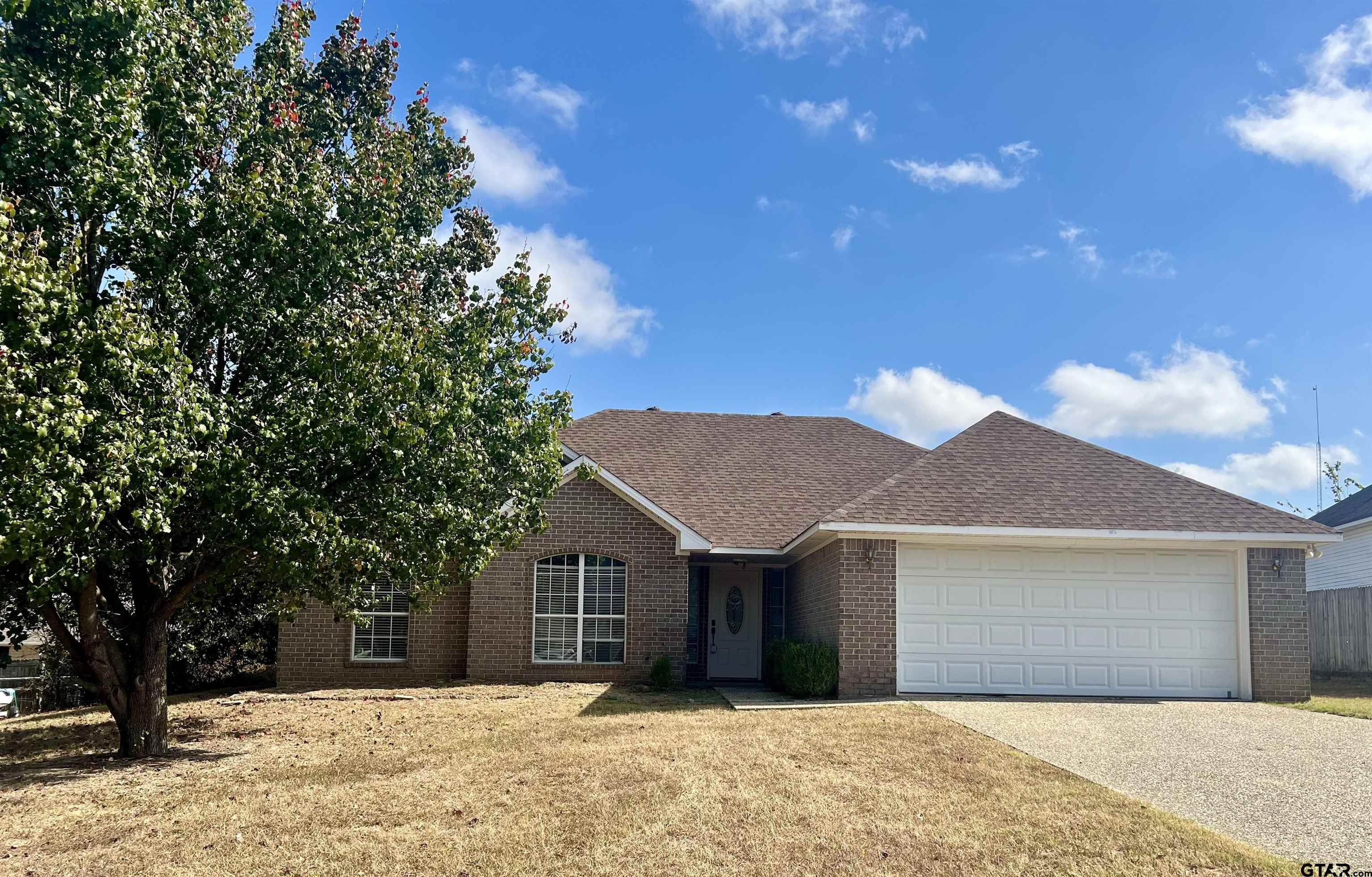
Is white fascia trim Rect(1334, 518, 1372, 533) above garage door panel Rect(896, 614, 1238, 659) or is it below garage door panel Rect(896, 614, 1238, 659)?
above

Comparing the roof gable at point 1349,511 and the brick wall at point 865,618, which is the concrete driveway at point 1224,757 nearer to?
the brick wall at point 865,618

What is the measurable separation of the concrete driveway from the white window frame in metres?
8.84

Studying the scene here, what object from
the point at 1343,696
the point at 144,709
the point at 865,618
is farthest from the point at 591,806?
the point at 1343,696

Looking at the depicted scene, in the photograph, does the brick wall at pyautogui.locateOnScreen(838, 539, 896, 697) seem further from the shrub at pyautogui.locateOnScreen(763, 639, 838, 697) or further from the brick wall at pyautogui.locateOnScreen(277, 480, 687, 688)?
the brick wall at pyautogui.locateOnScreen(277, 480, 687, 688)

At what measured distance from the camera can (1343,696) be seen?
16938mm

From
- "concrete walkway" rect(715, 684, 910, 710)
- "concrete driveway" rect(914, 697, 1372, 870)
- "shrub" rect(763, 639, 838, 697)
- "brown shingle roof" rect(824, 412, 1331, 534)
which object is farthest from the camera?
"brown shingle roof" rect(824, 412, 1331, 534)

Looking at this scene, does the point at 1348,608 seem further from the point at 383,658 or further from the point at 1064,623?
the point at 383,658

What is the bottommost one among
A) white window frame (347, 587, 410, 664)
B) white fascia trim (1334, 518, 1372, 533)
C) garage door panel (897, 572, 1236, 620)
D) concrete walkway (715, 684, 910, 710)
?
concrete walkway (715, 684, 910, 710)

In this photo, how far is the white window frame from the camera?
58.0 ft

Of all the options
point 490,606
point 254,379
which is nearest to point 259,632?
point 490,606

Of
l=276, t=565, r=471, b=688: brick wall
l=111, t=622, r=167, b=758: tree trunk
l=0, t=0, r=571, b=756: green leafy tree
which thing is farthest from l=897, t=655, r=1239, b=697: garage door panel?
l=111, t=622, r=167, b=758: tree trunk

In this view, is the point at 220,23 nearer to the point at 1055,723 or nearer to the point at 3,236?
the point at 3,236

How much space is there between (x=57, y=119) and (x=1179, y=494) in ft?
51.8

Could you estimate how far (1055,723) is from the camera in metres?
11.9
